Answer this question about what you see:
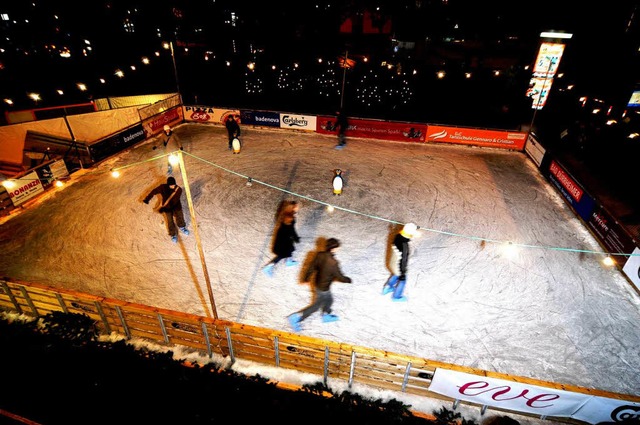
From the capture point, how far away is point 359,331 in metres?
6.40

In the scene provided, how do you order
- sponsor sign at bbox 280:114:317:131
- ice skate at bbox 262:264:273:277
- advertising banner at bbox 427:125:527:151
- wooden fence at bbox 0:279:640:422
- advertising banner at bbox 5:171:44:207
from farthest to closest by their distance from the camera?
sponsor sign at bbox 280:114:317:131, advertising banner at bbox 427:125:527:151, advertising banner at bbox 5:171:44:207, ice skate at bbox 262:264:273:277, wooden fence at bbox 0:279:640:422

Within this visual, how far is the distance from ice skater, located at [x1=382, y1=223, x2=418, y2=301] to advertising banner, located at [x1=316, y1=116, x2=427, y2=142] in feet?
34.9

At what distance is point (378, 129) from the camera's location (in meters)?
16.0

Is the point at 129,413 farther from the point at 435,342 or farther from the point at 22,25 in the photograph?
the point at 22,25

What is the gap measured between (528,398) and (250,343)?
14.5 ft

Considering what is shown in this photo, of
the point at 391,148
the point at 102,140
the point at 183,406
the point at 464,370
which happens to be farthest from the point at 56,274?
the point at 391,148

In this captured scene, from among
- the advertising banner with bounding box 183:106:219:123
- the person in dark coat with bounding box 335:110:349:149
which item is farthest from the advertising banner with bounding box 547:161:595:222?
the advertising banner with bounding box 183:106:219:123

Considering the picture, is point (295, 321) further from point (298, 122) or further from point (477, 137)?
point (477, 137)

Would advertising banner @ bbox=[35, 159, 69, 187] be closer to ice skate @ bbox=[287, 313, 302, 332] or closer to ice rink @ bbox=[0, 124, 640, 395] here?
ice rink @ bbox=[0, 124, 640, 395]

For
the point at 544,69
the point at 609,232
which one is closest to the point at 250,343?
the point at 609,232

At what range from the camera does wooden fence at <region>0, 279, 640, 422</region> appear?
4.91 m

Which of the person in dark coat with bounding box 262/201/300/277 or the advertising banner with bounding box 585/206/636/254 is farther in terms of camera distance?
the advertising banner with bounding box 585/206/636/254

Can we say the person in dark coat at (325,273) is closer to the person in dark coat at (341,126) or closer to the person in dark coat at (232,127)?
the person in dark coat at (232,127)

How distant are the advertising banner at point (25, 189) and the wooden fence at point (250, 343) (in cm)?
490
